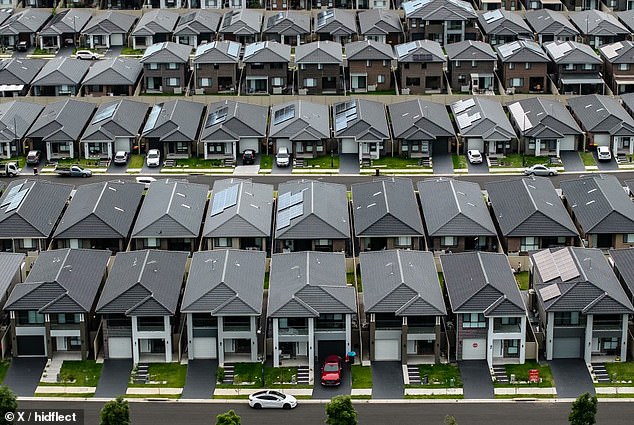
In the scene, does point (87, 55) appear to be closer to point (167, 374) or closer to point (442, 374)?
point (167, 374)

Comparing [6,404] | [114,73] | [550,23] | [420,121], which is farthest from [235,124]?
[6,404]

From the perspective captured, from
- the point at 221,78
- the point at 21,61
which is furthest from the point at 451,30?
the point at 21,61

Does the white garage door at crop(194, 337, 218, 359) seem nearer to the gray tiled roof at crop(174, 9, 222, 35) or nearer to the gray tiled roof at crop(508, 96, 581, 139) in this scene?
the gray tiled roof at crop(508, 96, 581, 139)

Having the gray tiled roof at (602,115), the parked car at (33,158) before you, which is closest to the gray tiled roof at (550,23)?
the gray tiled roof at (602,115)

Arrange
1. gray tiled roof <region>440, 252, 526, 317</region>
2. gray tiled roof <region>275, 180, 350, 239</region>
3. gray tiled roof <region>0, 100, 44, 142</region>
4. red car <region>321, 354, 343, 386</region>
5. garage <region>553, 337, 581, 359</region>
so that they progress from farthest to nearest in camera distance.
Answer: gray tiled roof <region>0, 100, 44, 142</region>
gray tiled roof <region>275, 180, 350, 239</region>
garage <region>553, 337, 581, 359</region>
gray tiled roof <region>440, 252, 526, 317</region>
red car <region>321, 354, 343, 386</region>

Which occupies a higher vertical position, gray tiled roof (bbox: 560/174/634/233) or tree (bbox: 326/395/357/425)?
gray tiled roof (bbox: 560/174/634/233)

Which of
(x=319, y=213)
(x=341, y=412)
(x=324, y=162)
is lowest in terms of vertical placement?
(x=341, y=412)

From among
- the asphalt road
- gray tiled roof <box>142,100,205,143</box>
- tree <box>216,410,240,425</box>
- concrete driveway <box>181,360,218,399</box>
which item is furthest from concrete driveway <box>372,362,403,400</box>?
gray tiled roof <box>142,100,205,143</box>

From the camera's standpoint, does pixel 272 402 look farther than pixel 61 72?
No
